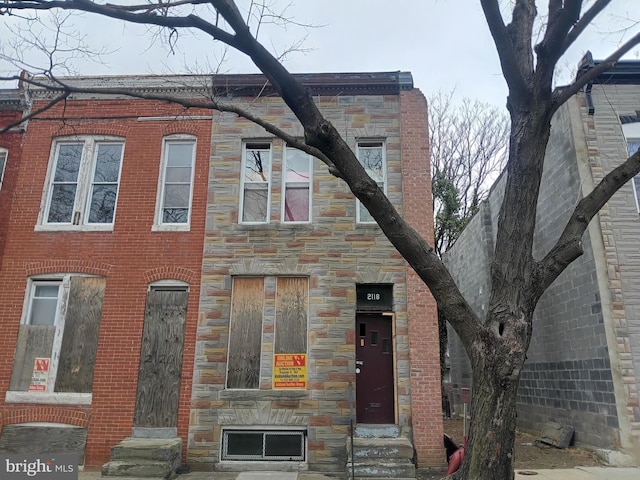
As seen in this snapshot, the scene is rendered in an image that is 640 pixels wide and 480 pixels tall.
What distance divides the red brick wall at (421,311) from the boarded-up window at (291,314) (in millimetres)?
2138

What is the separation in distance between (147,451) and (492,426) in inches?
252

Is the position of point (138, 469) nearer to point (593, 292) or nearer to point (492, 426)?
point (492, 426)

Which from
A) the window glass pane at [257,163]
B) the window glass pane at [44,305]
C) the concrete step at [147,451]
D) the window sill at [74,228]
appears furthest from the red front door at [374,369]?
the window glass pane at [44,305]

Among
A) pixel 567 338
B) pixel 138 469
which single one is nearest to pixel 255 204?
pixel 138 469

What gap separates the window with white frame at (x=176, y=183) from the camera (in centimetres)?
1034

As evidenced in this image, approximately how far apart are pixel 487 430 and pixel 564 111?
8.31 meters

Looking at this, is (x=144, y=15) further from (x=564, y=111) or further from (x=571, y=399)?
(x=571, y=399)

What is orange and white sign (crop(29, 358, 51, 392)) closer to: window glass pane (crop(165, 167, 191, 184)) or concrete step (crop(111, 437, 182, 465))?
concrete step (crop(111, 437, 182, 465))

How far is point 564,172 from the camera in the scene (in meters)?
10.2

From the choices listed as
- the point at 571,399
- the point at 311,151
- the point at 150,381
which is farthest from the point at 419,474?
the point at 311,151

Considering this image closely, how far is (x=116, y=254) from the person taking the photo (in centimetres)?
1001

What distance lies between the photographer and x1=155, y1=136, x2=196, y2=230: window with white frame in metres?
10.3

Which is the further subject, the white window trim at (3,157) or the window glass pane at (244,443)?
the white window trim at (3,157)

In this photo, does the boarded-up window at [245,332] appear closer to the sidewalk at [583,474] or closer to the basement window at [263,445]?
the basement window at [263,445]
